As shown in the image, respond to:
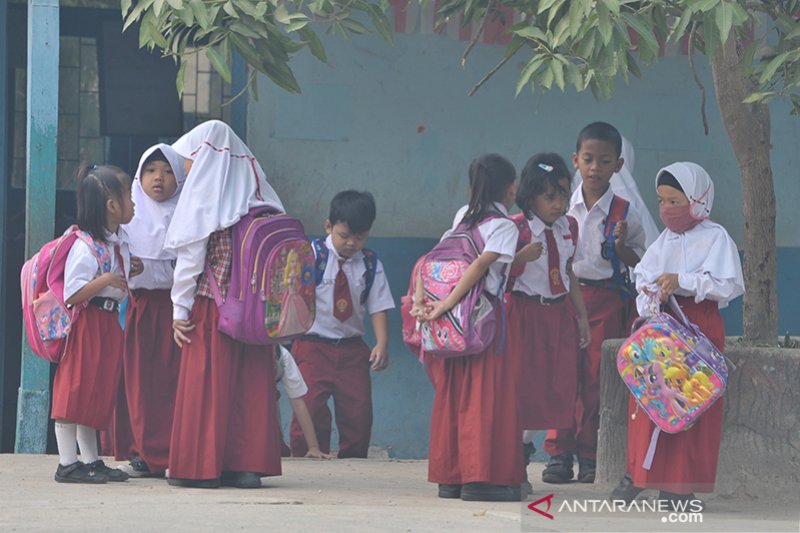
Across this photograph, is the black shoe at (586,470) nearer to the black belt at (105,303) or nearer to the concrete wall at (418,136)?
the concrete wall at (418,136)

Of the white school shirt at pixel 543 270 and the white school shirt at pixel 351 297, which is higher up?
the white school shirt at pixel 543 270

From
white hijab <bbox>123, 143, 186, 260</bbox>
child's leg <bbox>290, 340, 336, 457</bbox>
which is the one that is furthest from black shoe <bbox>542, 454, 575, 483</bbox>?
white hijab <bbox>123, 143, 186, 260</bbox>

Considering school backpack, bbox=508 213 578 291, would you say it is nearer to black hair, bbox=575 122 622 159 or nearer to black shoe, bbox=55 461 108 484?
black hair, bbox=575 122 622 159

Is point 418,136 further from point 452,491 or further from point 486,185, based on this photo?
point 452,491

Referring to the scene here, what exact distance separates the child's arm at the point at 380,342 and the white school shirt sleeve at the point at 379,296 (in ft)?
0.11

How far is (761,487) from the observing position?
22.3 ft

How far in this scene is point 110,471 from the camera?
7.00 m

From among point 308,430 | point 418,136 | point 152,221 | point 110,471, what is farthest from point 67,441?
point 418,136

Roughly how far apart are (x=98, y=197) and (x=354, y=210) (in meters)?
1.90

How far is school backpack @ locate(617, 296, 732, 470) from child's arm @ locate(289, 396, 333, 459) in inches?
94.5

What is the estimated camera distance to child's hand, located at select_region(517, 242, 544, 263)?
7.07 m

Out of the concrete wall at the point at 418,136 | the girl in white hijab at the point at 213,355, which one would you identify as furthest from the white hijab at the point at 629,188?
the girl in white hijab at the point at 213,355

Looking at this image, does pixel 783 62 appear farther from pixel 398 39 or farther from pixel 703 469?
pixel 398 39

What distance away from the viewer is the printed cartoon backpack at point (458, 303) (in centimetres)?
649
